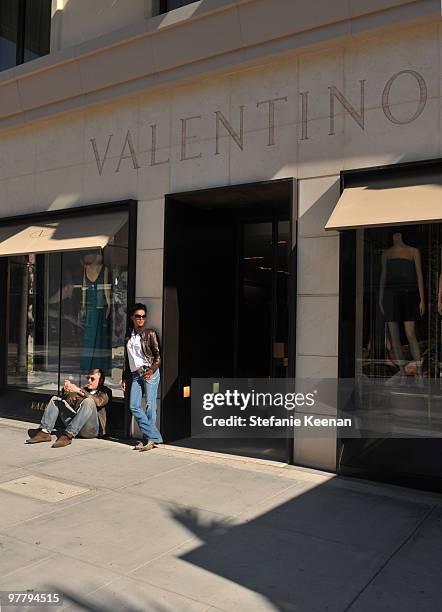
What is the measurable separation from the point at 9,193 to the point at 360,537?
26.8 ft

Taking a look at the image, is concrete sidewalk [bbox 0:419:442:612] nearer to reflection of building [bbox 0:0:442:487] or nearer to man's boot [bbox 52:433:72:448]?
man's boot [bbox 52:433:72:448]

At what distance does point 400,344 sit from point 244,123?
3386mm

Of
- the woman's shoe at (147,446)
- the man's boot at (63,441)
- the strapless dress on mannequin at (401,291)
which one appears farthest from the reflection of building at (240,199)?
the man's boot at (63,441)

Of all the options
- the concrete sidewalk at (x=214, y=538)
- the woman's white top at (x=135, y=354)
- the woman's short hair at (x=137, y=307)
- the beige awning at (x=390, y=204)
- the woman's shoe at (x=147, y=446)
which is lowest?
the concrete sidewalk at (x=214, y=538)

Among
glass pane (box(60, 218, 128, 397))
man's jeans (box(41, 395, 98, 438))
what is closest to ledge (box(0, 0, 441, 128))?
glass pane (box(60, 218, 128, 397))

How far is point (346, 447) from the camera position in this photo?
256 inches

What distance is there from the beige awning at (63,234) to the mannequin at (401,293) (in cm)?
383

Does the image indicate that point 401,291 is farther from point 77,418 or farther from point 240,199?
point 77,418

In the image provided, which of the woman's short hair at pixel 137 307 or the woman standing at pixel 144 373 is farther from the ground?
the woman's short hair at pixel 137 307

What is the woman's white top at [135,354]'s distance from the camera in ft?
25.1

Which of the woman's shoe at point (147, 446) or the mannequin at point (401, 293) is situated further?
the woman's shoe at point (147, 446)

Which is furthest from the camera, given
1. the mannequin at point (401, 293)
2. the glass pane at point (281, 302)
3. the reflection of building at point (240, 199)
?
the glass pane at point (281, 302)

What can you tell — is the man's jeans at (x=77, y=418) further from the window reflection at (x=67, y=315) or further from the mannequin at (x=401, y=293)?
the mannequin at (x=401, y=293)

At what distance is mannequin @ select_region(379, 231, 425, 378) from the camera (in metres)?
6.65
